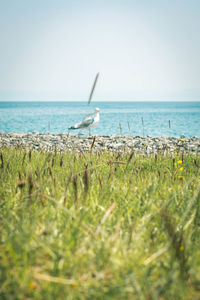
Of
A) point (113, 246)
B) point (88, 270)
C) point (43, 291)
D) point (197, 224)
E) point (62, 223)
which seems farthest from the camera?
point (197, 224)

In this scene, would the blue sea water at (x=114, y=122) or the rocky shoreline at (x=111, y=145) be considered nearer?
the rocky shoreline at (x=111, y=145)

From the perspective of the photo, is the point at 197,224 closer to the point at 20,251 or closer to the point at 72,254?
the point at 72,254

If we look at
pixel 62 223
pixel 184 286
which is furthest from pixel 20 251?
pixel 184 286

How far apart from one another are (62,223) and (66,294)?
1.78ft

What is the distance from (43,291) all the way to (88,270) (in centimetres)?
21

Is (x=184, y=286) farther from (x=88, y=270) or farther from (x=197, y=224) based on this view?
(x=197, y=224)

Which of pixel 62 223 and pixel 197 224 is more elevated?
pixel 62 223

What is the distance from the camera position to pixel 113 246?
1202 mm

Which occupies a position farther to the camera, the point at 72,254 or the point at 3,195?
the point at 3,195

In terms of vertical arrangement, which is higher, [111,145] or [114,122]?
[114,122]

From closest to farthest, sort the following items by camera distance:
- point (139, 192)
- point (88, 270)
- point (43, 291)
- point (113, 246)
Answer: point (43, 291) < point (88, 270) < point (113, 246) < point (139, 192)

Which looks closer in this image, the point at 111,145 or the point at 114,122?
the point at 111,145

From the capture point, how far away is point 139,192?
79.2 inches

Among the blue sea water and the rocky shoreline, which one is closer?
the rocky shoreline
